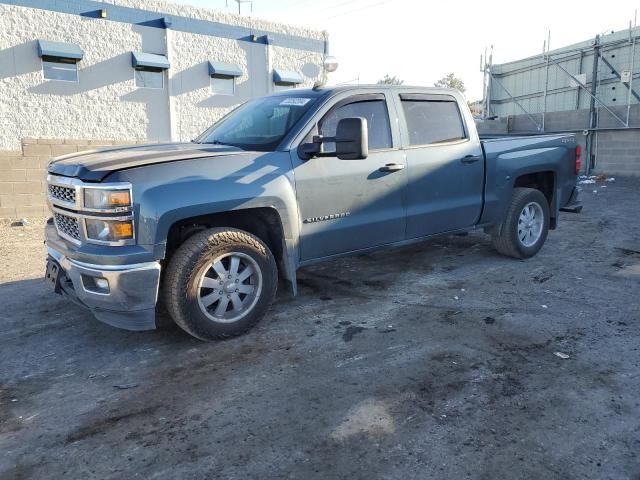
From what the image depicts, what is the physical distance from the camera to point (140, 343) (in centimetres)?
393

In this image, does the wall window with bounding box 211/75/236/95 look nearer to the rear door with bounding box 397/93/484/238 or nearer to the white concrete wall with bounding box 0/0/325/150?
the white concrete wall with bounding box 0/0/325/150

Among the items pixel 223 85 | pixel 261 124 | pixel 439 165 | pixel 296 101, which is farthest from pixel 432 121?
pixel 223 85

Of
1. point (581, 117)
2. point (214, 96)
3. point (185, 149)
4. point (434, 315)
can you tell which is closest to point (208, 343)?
point (185, 149)

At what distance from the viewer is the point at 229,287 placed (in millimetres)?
3859

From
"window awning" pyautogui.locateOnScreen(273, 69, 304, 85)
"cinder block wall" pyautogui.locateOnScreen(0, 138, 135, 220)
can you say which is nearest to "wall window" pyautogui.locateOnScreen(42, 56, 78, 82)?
"cinder block wall" pyautogui.locateOnScreen(0, 138, 135, 220)

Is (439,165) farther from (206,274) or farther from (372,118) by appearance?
(206,274)

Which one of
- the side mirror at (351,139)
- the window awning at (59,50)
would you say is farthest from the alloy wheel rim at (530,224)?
the window awning at (59,50)

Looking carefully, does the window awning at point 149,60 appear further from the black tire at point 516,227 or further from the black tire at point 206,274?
the black tire at point 206,274

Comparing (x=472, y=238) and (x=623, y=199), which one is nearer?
(x=472, y=238)

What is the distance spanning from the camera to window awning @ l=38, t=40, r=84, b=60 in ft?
37.7

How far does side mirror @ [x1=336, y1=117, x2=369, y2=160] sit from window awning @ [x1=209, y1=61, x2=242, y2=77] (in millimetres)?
11419

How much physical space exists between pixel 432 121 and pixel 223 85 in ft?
36.0

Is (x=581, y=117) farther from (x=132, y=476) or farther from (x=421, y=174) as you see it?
(x=132, y=476)

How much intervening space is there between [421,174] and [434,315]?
135 cm
